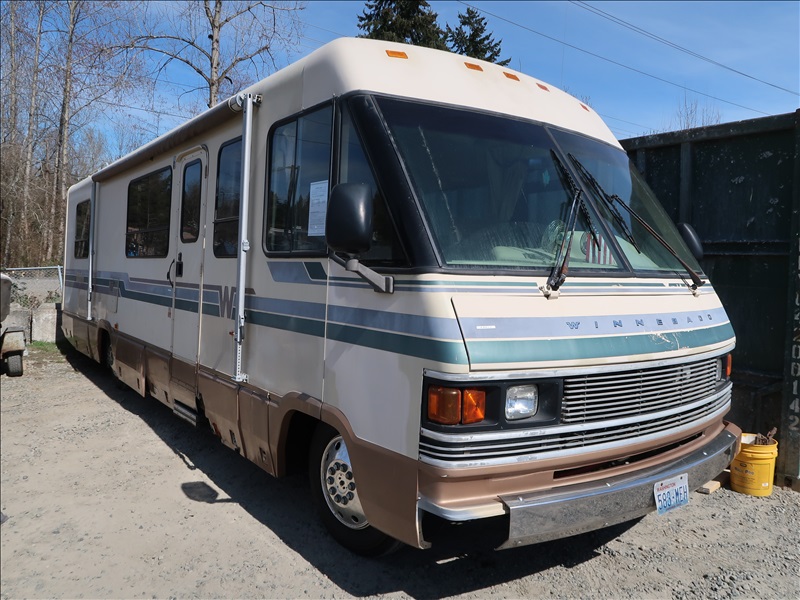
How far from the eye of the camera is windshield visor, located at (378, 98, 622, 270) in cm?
323

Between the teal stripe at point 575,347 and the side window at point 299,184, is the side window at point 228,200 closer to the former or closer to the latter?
the side window at point 299,184

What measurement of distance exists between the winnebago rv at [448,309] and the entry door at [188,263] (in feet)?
1.02

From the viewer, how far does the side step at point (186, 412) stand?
5281 mm

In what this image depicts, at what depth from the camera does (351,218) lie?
3.03m

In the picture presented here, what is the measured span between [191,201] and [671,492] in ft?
14.1

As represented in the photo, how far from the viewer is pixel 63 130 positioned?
53.4ft

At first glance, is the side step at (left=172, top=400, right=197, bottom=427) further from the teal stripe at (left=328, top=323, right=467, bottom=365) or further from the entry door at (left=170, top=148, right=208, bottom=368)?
the teal stripe at (left=328, top=323, right=467, bottom=365)

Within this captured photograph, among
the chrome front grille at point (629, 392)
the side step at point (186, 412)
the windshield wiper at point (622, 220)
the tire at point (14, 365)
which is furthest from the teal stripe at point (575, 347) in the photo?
the tire at point (14, 365)

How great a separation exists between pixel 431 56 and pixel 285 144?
1.08 metres

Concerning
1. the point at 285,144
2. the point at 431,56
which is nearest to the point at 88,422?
the point at 285,144

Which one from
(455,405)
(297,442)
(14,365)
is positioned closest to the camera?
(455,405)

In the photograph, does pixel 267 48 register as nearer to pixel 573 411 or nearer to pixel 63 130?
pixel 63 130

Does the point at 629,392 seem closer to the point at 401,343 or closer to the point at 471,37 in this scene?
the point at 401,343

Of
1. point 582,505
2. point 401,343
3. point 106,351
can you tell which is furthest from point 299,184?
point 106,351
